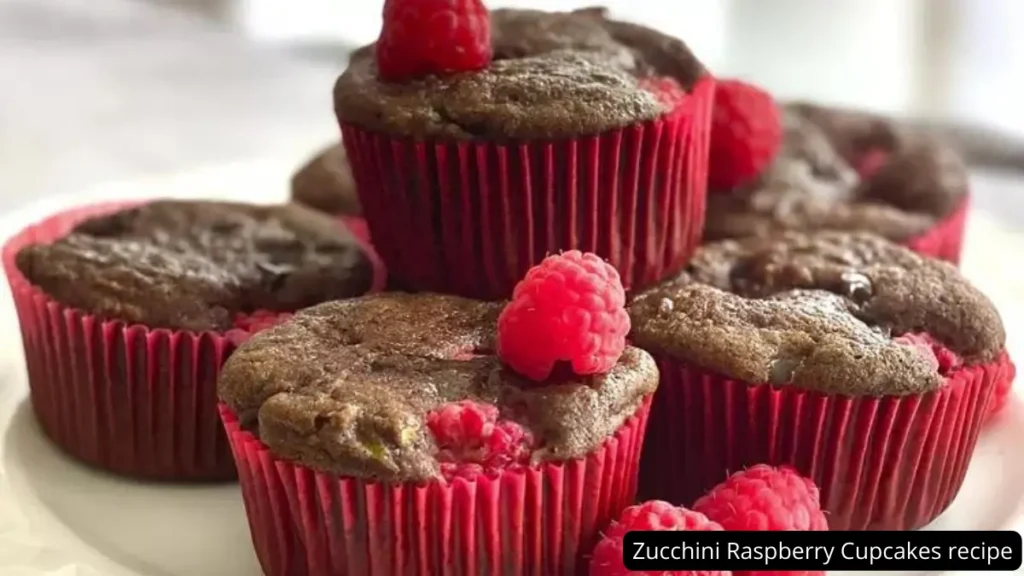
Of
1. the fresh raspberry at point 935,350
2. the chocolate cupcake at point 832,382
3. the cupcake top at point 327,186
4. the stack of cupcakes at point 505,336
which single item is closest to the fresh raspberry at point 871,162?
the stack of cupcakes at point 505,336

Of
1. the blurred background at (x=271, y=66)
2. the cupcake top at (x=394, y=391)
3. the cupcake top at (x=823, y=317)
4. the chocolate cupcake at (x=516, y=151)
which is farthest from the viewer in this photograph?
the blurred background at (x=271, y=66)

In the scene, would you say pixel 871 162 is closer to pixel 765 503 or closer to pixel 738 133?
pixel 738 133

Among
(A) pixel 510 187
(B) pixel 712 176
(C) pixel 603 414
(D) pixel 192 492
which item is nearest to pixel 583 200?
(A) pixel 510 187

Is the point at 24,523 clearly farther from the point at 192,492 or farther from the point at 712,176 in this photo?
Answer: the point at 712,176

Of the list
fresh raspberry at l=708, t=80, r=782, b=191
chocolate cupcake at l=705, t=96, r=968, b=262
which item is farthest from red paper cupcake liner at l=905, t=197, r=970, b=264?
fresh raspberry at l=708, t=80, r=782, b=191

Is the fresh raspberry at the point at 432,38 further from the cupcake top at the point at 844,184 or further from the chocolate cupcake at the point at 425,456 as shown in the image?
the cupcake top at the point at 844,184
